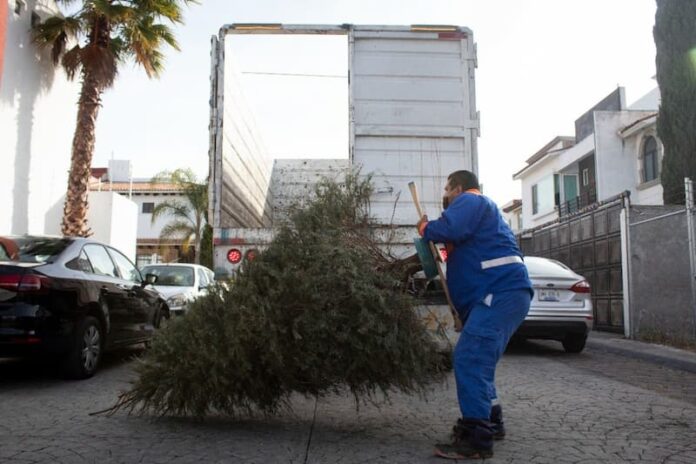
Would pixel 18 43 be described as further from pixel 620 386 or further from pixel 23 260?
pixel 620 386

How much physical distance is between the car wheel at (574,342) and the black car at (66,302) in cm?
597

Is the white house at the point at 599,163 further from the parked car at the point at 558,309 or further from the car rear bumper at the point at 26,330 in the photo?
the car rear bumper at the point at 26,330

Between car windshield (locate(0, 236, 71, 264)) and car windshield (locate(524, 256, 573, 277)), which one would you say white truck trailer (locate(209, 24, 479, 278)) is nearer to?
car windshield (locate(0, 236, 71, 264))

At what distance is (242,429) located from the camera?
421 cm

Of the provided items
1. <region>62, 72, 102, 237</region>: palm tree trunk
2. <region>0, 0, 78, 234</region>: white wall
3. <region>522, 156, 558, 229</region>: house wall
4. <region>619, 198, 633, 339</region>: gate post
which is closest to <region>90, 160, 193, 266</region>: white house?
<region>522, 156, 558, 229</region>: house wall

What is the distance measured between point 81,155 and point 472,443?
13.8 m

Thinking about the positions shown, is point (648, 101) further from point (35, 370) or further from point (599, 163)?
point (35, 370)

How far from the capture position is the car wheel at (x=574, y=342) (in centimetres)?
893

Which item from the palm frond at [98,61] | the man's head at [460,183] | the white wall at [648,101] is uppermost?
the white wall at [648,101]

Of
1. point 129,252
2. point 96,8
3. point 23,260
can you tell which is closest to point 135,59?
point 96,8

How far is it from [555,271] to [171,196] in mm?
34751

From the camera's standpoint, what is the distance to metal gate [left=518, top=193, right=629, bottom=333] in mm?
11500

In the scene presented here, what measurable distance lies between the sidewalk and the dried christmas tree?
487 centimetres

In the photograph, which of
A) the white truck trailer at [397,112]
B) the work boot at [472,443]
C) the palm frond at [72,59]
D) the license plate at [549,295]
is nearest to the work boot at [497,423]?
the work boot at [472,443]
